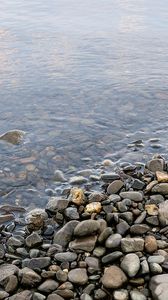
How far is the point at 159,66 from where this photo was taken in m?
14.7

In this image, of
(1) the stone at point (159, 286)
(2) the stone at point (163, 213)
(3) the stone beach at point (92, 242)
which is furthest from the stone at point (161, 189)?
(1) the stone at point (159, 286)

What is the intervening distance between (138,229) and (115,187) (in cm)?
127

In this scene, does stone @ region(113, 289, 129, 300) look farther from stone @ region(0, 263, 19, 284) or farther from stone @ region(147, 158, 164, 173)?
stone @ region(147, 158, 164, 173)

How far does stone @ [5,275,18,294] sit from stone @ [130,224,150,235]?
1853mm

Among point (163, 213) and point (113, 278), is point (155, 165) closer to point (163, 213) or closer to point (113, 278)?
point (163, 213)

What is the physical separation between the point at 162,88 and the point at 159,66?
2545mm

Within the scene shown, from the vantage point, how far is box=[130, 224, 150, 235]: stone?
589 centimetres

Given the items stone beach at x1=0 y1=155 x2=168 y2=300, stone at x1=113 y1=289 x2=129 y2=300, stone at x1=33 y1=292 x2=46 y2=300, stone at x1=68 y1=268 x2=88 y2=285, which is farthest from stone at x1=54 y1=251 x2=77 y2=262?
stone at x1=113 y1=289 x2=129 y2=300

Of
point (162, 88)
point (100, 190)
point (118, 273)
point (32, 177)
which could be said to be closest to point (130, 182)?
point (100, 190)

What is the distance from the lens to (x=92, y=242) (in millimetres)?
5672

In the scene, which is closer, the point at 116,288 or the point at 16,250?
the point at 116,288

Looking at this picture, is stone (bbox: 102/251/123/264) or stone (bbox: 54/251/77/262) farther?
stone (bbox: 54/251/77/262)

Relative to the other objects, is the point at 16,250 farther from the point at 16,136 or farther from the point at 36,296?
the point at 16,136

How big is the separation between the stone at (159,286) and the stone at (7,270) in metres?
1.78
